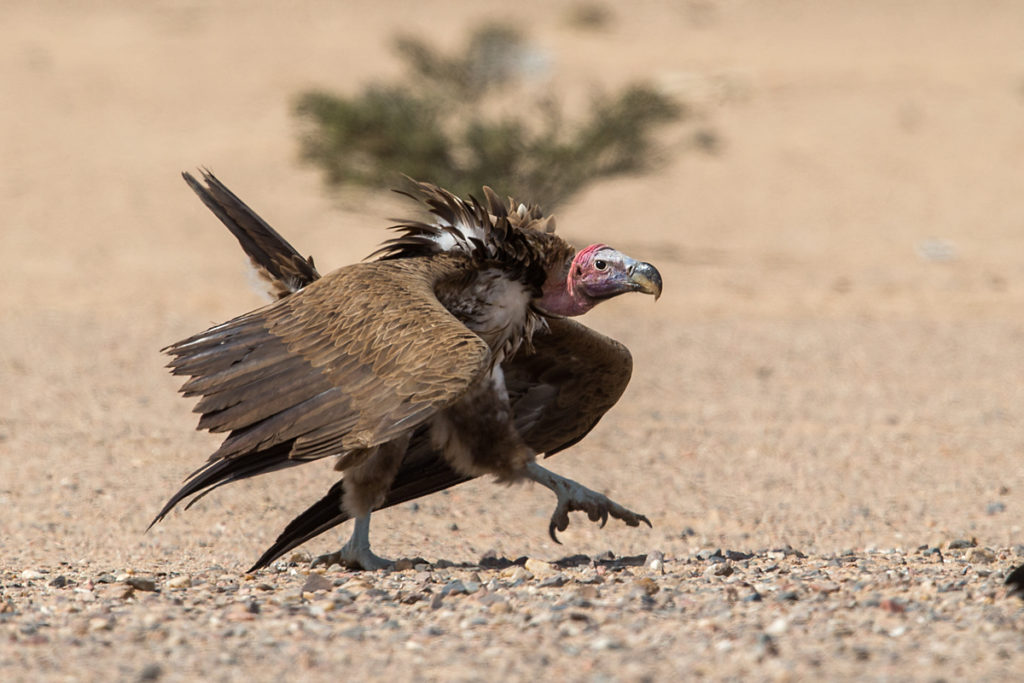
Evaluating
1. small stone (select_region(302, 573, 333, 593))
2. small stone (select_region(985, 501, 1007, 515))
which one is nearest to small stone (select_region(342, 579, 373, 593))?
small stone (select_region(302, 573, 333, 593))

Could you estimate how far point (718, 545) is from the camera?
7.15 m

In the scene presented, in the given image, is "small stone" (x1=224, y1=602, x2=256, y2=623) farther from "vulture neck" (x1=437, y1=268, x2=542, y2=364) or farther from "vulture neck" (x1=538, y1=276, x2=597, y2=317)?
"vulture neck" (x1=538, y1=276, x2=597, y2=317)

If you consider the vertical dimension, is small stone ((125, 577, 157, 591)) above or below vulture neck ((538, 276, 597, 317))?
below

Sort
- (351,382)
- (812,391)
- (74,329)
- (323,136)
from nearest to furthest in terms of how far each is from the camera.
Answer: (351,382)
(812,391)
(74,329)
(323,136)

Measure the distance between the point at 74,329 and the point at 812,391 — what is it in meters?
6.53

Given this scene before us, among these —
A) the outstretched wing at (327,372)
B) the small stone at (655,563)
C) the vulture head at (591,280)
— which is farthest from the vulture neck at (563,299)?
the small stone at (655,563)

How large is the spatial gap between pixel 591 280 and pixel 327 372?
4.66 ft

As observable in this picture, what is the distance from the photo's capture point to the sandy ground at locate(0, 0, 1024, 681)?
14.6ft

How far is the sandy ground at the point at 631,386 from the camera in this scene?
14.6ft

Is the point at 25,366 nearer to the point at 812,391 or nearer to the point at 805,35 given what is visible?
the point at 812,391

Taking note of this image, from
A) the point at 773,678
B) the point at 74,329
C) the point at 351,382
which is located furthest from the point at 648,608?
the point at 74,329

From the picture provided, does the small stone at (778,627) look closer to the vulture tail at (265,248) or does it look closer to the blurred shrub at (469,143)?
the vulture tail at (265,248)

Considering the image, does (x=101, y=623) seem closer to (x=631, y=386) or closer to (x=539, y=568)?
(x=539, y=568)

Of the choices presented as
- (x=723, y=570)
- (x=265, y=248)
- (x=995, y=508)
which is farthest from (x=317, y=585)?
(x=995, y=508)
